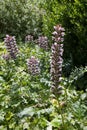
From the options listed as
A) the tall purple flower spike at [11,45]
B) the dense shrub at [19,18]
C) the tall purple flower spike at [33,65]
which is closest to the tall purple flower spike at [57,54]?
the tall purple flower spike at [33,65]

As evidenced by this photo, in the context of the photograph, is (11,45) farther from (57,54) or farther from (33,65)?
(57,54)

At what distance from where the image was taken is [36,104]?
489cm

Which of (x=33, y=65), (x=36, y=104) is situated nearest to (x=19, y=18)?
(x=33, y=65)

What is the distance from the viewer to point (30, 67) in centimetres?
534

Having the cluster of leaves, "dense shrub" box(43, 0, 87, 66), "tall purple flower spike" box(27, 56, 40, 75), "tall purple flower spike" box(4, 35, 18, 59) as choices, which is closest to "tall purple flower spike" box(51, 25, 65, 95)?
the cluster of leaves

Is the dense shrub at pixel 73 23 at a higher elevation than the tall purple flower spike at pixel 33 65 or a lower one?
higher

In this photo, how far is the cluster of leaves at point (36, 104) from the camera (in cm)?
444

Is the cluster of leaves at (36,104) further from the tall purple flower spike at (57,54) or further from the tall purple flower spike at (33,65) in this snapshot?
the tall purple flower spike at (57,54)

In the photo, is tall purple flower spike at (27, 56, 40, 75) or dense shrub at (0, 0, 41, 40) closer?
tall purple flower spike at (27, 56, 40, 75)

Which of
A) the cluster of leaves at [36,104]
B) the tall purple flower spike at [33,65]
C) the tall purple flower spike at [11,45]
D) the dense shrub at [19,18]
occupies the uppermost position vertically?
the dense shrub at [19,18]

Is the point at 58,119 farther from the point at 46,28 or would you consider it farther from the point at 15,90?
the point at 46,28

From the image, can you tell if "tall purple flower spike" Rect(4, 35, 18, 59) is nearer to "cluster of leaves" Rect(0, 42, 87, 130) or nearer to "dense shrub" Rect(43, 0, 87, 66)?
"cluster of leaves" Rect(0, 42, 87, 130)

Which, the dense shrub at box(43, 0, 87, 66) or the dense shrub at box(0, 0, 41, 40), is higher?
the dense shrub at box(0, 0, 41, 40)

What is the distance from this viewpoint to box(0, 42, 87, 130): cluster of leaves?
4.44 metres
